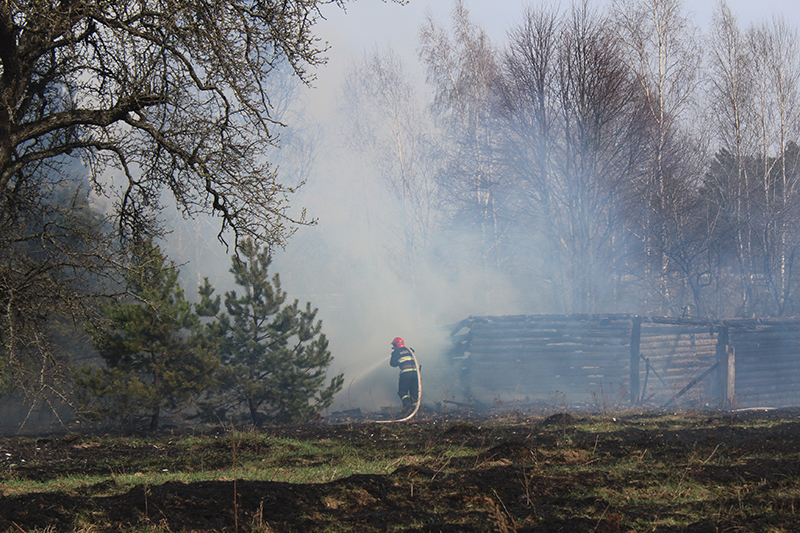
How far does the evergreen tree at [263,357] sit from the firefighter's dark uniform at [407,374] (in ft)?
6.31

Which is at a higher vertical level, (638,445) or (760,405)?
(638,445)

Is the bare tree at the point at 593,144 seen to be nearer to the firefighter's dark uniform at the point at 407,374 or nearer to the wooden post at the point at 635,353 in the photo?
the wooden post at the point at 635,353

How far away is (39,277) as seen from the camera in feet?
21.0

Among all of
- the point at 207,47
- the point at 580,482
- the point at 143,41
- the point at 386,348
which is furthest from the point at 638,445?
the point at 386,348

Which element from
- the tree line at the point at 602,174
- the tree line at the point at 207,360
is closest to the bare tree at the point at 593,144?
the tree line at the point at 602,174

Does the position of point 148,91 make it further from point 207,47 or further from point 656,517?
point 656,517

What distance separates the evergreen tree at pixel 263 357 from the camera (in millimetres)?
12945

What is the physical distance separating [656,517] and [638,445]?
3488 millimetres

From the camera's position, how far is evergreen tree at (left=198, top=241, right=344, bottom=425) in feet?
42.5

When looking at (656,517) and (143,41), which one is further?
(143,41)

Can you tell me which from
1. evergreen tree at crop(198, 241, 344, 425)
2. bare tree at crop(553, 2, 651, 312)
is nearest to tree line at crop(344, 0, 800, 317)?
bare tree at crop(553, 2, 651, 312)

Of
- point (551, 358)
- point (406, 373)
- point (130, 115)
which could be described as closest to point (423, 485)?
point (130, 115)

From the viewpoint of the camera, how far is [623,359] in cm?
1672

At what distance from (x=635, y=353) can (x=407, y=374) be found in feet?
22.8
